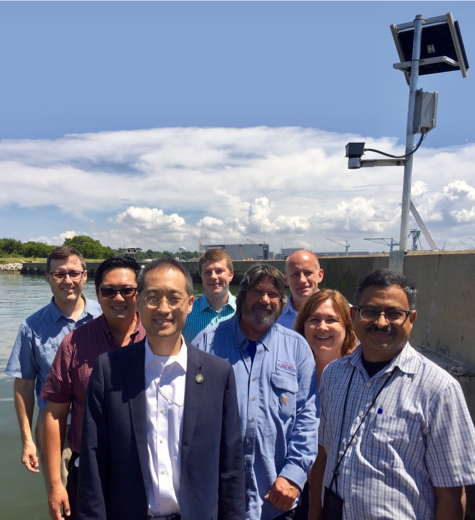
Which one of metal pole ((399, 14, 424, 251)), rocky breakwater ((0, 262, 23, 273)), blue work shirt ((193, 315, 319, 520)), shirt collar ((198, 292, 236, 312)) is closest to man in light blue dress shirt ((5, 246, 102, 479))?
shirt collar ((198, 292, 236, 312))

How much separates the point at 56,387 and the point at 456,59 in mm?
6461

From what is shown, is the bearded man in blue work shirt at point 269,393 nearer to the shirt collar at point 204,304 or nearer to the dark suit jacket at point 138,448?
the dark suit jacket at point 138,448

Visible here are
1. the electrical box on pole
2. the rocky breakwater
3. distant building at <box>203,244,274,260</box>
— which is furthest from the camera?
the rocky breakwater

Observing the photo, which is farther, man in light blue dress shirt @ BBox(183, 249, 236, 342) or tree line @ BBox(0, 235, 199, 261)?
tree line @ BBox(0, 235, 199, 261)

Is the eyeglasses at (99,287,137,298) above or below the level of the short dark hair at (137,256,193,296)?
below

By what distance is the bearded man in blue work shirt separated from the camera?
8.43ft

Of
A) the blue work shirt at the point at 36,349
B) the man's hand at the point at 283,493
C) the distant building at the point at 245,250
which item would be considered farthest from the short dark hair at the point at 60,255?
the distant building at the point at 245,250

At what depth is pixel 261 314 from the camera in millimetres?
2836

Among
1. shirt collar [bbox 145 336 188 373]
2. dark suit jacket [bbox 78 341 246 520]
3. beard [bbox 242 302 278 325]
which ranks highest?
beard [bbox 242 302 278 325]

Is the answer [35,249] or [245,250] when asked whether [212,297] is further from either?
[35,249]

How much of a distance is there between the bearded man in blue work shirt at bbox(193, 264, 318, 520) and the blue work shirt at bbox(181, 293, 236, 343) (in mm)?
1295

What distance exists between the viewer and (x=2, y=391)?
888 cm

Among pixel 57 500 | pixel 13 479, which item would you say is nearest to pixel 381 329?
pixel 57 500

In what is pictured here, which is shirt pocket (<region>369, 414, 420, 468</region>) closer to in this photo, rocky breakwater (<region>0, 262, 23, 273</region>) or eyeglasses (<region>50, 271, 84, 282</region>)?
eyeglasses (<region>50, 271, 84, 282</region>)
